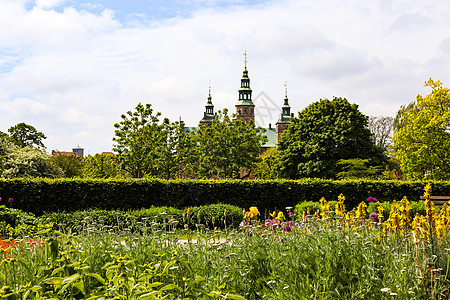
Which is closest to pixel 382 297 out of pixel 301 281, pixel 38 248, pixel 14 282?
pixel 301 281

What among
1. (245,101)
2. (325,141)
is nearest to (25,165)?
(325,141)

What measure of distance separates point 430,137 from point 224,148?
1514cm

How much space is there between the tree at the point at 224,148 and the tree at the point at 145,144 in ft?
7.10

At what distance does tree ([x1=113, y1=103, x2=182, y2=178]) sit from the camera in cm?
2941

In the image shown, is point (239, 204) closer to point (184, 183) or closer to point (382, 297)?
point (184, 183)

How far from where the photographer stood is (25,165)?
90.7 ft

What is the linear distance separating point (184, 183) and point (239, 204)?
2.49 metres

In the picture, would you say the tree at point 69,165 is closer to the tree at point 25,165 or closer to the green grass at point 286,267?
the tree at point 25,165

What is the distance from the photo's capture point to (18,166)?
27.3m

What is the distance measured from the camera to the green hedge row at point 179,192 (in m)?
14.9

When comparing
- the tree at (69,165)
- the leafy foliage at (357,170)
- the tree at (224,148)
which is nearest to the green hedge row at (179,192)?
the leafy foliage at (357,170)

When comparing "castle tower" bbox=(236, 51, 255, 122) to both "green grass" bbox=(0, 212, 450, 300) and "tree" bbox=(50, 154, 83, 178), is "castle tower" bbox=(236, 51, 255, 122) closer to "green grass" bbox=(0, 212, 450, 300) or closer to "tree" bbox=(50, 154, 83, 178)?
"tree" bbox=(50, 154, 83, 178)

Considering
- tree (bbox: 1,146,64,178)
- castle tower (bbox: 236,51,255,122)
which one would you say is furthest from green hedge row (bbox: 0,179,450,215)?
castle tower (bbox: 236,51,255,122)

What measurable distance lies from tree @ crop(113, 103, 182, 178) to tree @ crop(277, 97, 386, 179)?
8976mm
